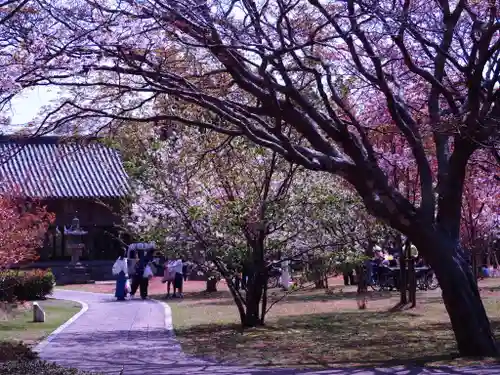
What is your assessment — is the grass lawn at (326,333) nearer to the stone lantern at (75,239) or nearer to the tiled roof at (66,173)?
the stone lantern at (75,239)

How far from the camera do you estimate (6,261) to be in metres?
18.3

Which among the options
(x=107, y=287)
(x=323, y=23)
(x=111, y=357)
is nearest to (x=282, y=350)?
(x=111, y=357)

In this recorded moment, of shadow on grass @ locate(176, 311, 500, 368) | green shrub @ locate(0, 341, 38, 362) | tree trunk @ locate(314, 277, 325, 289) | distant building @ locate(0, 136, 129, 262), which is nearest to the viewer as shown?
green shrub @ locate(0, 341, 38, 362)

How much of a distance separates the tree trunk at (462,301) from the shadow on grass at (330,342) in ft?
1.30

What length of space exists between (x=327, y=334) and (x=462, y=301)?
15.2 ft

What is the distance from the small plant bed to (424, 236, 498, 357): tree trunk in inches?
11.2

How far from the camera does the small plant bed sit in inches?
465

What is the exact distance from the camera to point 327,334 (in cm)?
1526

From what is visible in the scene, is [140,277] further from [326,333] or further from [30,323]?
[326,333]

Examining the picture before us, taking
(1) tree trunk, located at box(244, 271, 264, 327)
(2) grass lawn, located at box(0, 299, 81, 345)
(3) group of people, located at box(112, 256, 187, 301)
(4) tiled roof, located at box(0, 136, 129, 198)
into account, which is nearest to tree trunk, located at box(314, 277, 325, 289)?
(1) tree trunk, located at box(244, 271, 264, 327)

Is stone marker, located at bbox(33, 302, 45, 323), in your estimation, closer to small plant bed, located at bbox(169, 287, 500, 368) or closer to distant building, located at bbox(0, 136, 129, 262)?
small plant bed, located at bbox(169, 287, 500, 368)

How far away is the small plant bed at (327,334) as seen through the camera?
11.8m

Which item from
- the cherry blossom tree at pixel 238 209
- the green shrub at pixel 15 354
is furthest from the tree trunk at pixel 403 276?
the green shrub at pixel 15 354

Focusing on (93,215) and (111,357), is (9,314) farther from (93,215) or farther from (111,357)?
(93,215)
